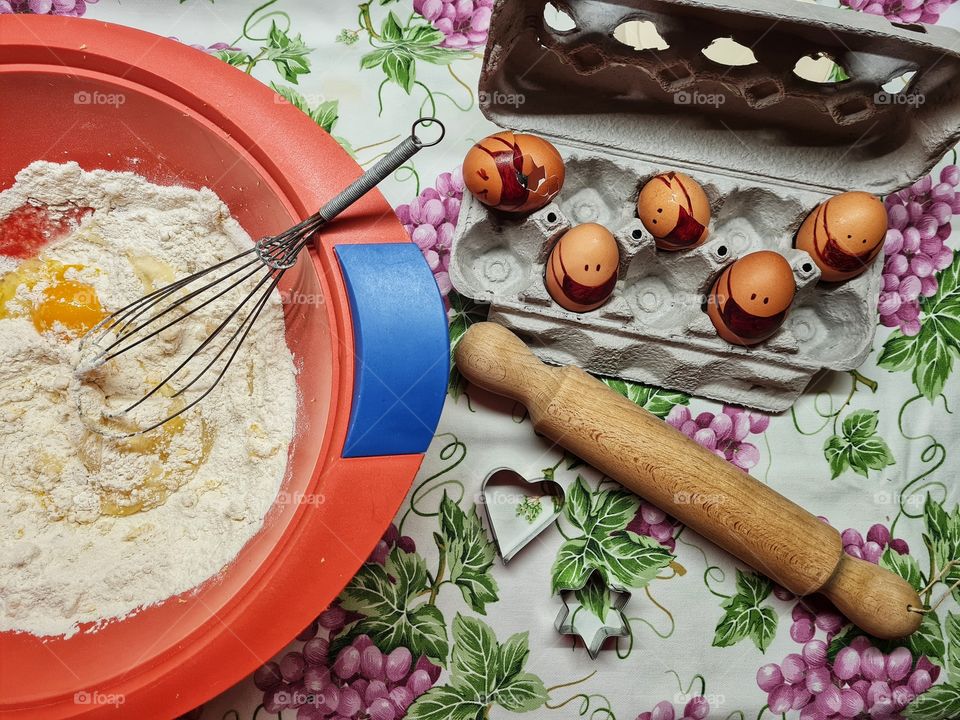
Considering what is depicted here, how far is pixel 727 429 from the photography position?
0.95 m

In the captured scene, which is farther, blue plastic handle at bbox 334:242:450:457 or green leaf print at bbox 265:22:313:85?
green leaf print at bbox 265:22:313:85

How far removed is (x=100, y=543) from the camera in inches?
29.9

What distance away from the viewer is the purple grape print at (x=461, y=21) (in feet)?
3.24

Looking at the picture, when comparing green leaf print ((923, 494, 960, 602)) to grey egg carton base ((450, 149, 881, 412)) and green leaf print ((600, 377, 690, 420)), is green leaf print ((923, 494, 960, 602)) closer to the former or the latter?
grey egg carton base ((450, 149, 881, 412))

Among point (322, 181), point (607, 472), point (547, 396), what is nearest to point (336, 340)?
point (322, 181)

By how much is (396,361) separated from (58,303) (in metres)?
0.41

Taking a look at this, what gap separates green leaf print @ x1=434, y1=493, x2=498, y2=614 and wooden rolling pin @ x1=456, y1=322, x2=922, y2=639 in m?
0.17

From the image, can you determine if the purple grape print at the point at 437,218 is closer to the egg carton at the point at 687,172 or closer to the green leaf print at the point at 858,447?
the egg carton at the point at 687,172

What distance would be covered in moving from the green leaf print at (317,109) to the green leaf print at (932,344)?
0.84 meters

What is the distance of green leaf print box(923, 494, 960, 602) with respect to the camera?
95 centimetres

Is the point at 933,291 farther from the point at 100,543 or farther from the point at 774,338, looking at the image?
the point at 100,543

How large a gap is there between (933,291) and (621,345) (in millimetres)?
480

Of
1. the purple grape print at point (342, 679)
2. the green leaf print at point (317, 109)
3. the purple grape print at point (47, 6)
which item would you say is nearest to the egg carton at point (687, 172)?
the green leaf print at point (317, 109)

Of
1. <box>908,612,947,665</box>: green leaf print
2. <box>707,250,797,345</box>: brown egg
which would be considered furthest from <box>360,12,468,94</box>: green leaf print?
<box>908,612,947,665</box>: green leaf print
